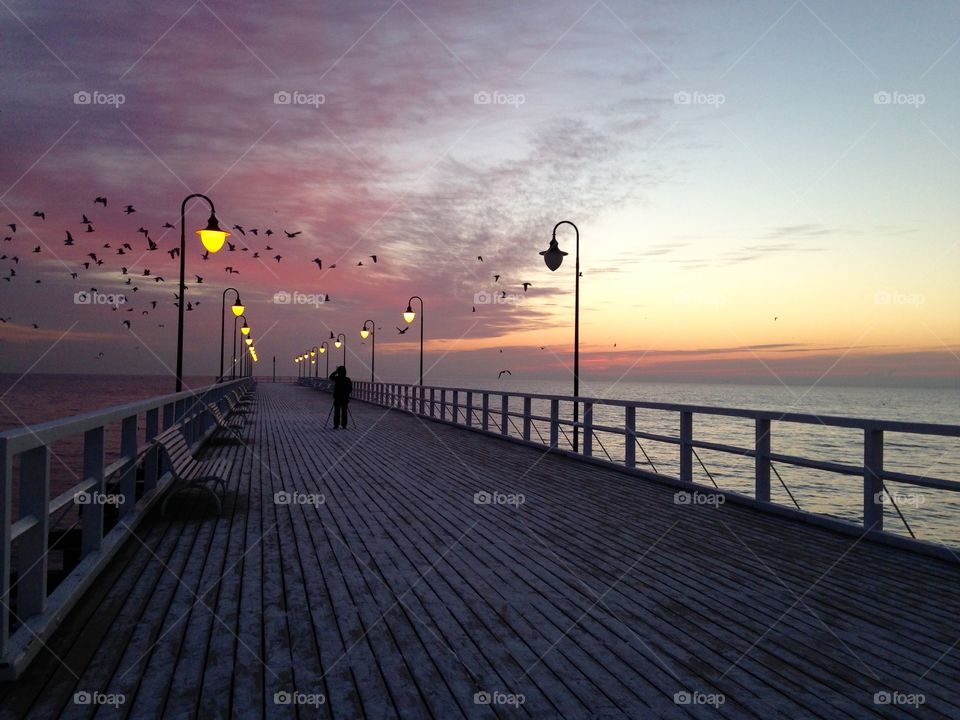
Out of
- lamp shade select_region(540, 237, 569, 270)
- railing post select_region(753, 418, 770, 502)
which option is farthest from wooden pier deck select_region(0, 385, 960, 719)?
lamp shade select_region(540, 237, 569, 270)

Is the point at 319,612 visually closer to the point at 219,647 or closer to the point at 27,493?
the point at 219,647

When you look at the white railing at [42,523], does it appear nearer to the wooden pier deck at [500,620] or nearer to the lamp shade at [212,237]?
the wooden pier deck at [500,620]

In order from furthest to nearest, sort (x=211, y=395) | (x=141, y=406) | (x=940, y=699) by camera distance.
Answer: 1. (x=211, y=395)
2. (x=141, y=406)
3. (x=940, y=699)

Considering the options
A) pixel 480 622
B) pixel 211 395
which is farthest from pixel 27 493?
pixel 211 395

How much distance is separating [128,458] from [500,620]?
371 centimetres

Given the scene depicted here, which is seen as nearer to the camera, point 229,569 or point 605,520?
point 229,569

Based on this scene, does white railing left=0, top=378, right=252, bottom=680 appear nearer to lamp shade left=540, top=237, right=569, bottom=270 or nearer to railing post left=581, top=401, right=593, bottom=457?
railing post left=581, top=401, right=593, bottom=457

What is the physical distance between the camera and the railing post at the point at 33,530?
388 cm

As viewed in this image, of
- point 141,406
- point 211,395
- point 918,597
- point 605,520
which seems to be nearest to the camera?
point 918,597

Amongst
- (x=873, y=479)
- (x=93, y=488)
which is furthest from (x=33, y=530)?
(x=873, y=479)

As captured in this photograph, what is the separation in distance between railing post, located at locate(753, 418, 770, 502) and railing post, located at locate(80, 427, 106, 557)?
6265 mm

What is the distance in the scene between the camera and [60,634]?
4.16 meters

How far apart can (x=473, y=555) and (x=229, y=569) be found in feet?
6.43

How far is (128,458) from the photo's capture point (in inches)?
251
